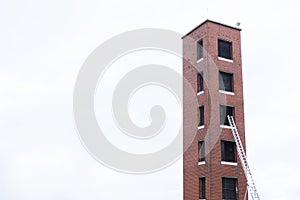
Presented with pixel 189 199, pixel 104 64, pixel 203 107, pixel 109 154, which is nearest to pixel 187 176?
pixel 189 199

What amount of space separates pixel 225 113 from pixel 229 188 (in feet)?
17.3

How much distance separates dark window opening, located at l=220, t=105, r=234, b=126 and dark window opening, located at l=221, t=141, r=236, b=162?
1.41 m

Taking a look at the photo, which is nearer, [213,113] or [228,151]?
[213,113]

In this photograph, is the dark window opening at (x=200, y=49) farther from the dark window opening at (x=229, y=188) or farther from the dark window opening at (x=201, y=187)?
the dark window opening at (x=229, y=188)

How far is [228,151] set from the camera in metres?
31.3

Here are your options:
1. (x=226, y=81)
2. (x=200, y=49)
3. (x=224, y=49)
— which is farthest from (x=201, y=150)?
(x=224, y=49)

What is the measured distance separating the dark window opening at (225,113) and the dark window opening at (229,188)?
398 cm

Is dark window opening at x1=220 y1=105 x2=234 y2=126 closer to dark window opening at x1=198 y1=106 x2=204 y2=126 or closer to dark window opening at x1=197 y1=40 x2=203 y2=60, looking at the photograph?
dark window opening at x1=198 y1=106 x2=204 y2=126

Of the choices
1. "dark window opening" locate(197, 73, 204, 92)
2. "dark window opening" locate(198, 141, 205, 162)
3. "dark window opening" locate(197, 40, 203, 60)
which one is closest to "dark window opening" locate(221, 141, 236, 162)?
"dark window opening" locate(198, 141, 205, 162)

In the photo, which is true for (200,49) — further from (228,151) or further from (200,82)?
(228,151)

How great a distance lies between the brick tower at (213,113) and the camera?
3022 centimetres

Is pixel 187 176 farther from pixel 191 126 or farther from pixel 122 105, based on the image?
pixel 122 105

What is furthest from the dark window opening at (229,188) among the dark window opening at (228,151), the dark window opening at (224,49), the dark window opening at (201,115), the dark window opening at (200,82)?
the dark window opening at (224,49)

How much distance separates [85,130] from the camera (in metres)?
22.7
